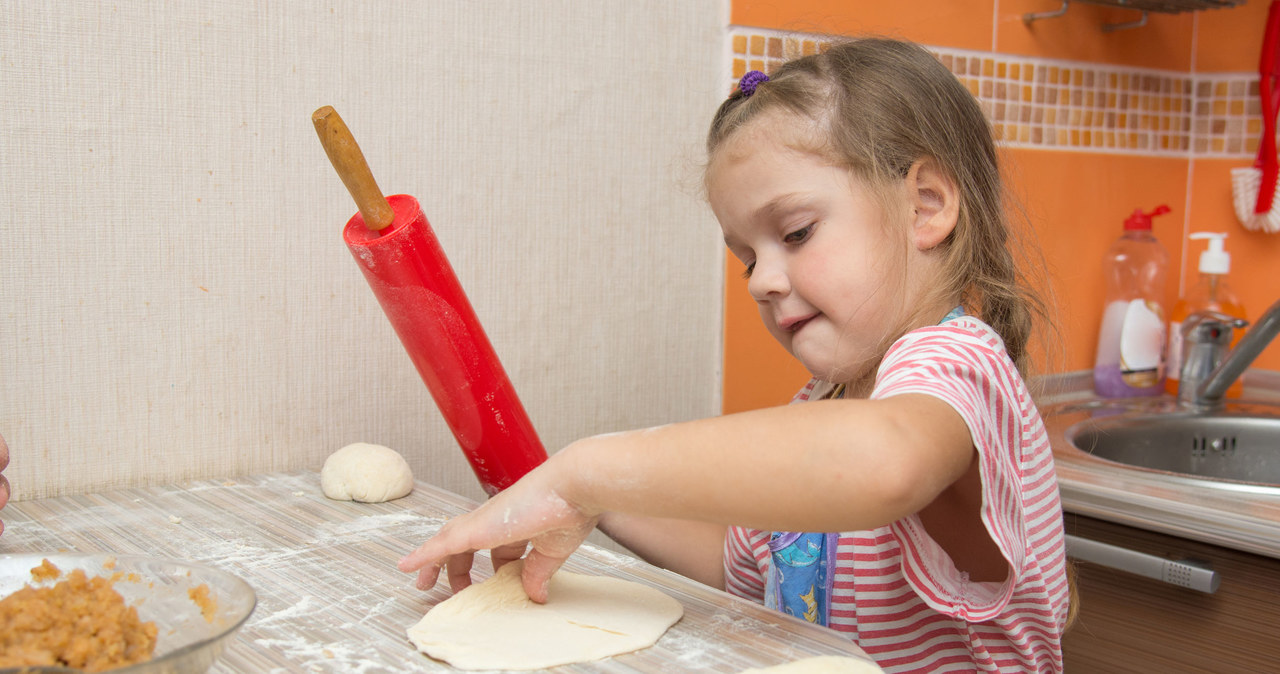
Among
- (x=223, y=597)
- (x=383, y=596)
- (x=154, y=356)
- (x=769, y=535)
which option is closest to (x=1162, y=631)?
(x=769, y=535)

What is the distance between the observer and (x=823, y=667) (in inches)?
21.1

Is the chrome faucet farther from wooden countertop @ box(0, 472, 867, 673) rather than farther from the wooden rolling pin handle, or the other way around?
the wooden rolling pin handle

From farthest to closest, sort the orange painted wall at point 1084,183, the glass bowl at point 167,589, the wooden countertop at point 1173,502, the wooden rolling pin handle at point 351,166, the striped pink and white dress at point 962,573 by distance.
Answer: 1. the orange painted wall at point 1084,183
2. the wooden countertop at point 1173,502
3. the wooden rolling pin handle at point 351,166
4. the striped pink and white dress at point 962,573
5. the glass bowl at point 167,589

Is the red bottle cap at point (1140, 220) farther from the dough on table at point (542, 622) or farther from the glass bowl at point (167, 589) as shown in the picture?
the glass bowl at point (167, 589)

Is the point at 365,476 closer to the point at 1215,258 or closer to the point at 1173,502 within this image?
the point at 1173,502

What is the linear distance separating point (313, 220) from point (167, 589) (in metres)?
0.55

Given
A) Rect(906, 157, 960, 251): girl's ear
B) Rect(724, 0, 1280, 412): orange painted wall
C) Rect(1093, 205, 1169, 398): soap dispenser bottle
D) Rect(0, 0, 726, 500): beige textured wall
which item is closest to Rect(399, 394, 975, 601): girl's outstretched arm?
Rect(906, 157, 960, 251): girl's ear

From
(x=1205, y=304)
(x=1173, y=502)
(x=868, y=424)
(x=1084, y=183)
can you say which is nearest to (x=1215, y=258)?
(x=1205, y=304)

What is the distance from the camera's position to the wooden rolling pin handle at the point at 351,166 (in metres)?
0.74

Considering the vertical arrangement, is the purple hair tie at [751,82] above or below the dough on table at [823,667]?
above

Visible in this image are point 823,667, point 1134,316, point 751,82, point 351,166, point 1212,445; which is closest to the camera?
point 823,667

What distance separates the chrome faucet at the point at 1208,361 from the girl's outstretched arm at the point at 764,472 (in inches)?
43.9

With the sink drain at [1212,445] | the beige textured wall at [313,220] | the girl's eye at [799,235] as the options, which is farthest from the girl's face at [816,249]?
the sink drain at [1212,445]

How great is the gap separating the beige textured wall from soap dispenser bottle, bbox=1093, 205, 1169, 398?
29.2 inches
